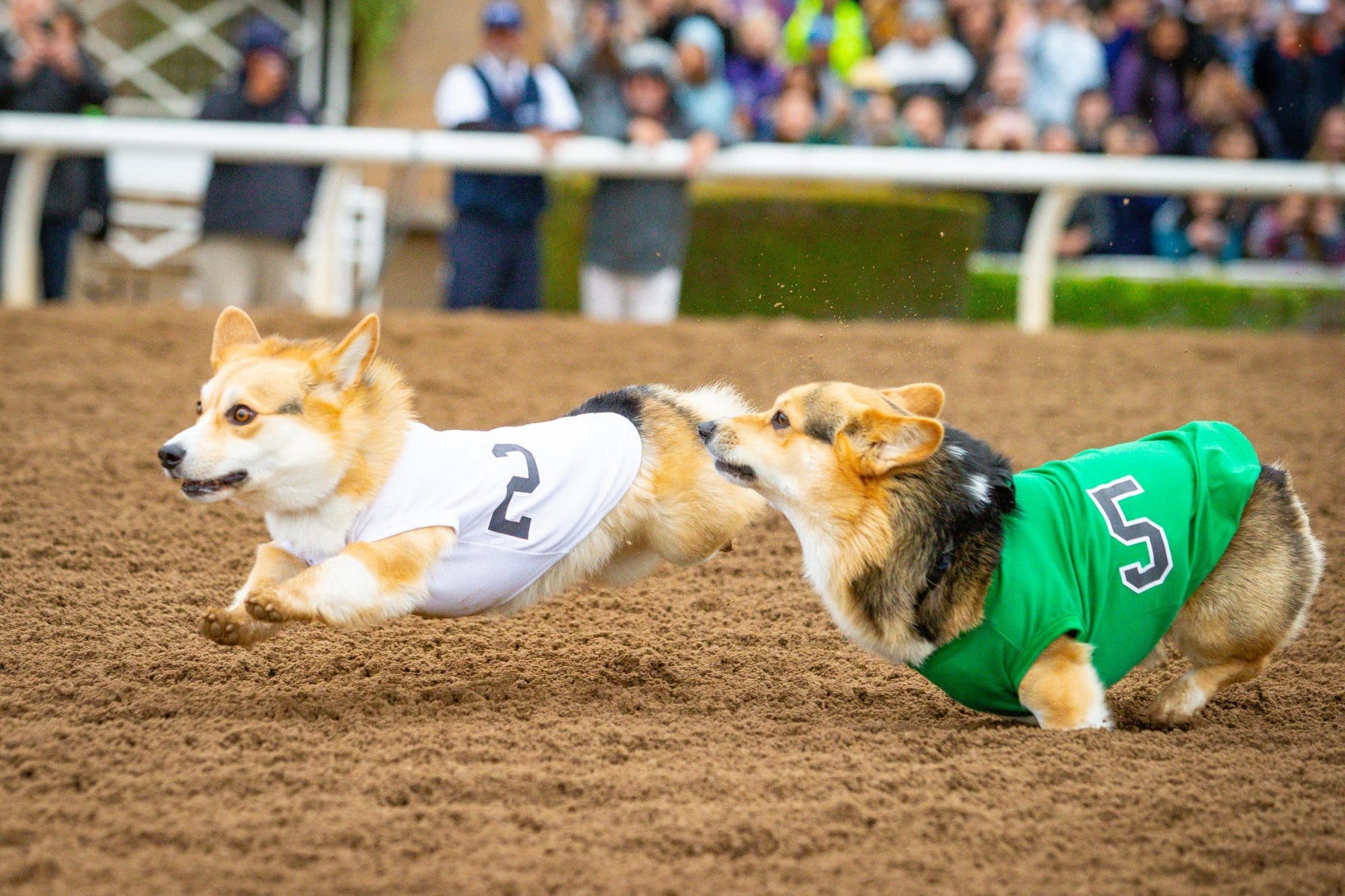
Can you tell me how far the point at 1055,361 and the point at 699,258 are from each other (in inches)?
145

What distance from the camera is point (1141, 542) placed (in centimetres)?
387

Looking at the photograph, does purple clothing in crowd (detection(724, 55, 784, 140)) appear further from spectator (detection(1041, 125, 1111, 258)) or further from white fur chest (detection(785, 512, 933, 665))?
white fur chest (detection(785, 512, 933, 665))

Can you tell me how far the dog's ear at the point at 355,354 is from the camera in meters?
3.97

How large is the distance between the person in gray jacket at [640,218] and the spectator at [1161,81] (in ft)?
13.0

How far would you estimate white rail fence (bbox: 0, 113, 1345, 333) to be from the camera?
9.07 metres

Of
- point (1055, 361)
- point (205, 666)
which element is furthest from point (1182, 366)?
point (205, 666)

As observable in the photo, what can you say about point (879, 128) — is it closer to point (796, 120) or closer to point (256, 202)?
point (796, 120)

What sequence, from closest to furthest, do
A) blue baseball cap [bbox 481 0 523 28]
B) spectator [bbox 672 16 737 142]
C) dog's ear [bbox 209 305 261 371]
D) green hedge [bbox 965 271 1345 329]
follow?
dog's ear [bbox 209 305 261 371] < blue baseball cap [bbox 481 0 523 28] < spectator [bbox 672 16 737 142] < green hedge [bbox 965 271 1345 329]

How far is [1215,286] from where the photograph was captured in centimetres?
1177

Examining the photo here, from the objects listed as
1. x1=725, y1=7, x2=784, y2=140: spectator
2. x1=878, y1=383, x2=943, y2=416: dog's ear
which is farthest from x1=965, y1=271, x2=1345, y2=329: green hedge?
x1=878, y1=383, x2=943, y2=416: dog's ear

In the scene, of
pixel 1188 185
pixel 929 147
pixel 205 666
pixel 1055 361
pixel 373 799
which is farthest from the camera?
pixel 929 147

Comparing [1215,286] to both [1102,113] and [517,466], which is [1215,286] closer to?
[1102,113]

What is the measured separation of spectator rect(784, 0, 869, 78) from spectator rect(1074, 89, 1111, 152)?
2.09 metres

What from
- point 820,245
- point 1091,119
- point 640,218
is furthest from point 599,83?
point 1091,119
